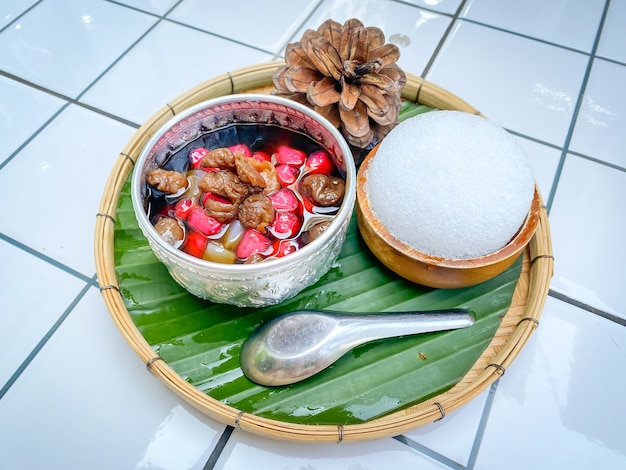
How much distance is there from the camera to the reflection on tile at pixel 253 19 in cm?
100

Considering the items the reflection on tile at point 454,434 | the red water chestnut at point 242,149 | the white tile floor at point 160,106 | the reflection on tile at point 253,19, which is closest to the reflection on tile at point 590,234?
the white tile floor at point 160,106

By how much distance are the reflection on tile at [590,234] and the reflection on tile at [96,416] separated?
52 centimetres

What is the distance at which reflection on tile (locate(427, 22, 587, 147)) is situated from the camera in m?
0.87

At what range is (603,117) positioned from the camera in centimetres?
88

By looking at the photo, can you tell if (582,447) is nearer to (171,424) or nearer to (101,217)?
(171,424)

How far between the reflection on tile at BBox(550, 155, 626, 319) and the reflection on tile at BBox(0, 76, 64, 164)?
0.85 meters

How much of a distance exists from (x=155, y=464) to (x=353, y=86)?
493 millimetres

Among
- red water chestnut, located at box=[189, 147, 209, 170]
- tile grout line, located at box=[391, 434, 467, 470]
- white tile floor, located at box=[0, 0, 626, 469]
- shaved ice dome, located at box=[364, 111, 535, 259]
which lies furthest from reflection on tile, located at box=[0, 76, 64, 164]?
tile grout line, located at box=[391, 434, 467, 470]

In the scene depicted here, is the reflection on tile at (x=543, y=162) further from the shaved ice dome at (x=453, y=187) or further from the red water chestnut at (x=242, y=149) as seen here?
the red water chestnut at (x=242, y=149)

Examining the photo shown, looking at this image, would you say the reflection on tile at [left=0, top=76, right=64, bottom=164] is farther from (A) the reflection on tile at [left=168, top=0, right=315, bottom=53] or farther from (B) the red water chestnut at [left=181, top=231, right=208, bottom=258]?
(B) the red water chestnut at [left=181, top=231, right=208, bottom=258]

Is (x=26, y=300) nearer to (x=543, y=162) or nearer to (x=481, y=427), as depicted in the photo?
(x=481, y=427)

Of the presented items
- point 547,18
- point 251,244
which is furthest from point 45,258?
point 547,18

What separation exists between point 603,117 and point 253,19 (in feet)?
2.25

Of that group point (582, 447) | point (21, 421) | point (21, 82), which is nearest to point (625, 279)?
point (582, 447)
